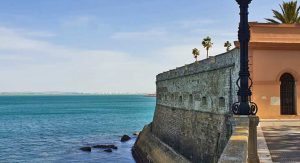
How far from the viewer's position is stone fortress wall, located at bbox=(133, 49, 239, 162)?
18.1 meters

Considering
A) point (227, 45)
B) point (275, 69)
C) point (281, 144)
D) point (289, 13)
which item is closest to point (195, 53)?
point (227, 45)

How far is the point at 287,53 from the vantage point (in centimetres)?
2080

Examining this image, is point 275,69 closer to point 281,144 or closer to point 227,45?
point 281,144

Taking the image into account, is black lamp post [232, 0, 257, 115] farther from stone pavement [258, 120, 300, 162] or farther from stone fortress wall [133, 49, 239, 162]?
stone fortress wall [133, 49, 239, 162]

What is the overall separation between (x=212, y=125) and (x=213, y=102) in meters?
1.18

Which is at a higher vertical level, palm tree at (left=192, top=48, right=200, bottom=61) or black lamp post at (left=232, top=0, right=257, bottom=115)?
palm tree at (left=192, top=48, right=200, bottom=61)

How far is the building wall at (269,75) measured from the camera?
2045cm

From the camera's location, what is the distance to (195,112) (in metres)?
23.1

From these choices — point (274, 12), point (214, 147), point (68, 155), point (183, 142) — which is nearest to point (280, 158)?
point (214, 147)

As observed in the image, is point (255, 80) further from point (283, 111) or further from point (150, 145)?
point (150, 145)

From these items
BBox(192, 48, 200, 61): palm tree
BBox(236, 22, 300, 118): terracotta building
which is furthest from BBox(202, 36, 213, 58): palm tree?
BBox(236, 22, 300, 118): terracotta building

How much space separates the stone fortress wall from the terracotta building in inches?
92.2

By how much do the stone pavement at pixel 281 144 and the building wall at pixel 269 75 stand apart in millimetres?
3240

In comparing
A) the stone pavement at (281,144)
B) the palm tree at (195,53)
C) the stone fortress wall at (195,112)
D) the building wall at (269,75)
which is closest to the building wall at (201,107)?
the stone fortress wall at (195,112)
